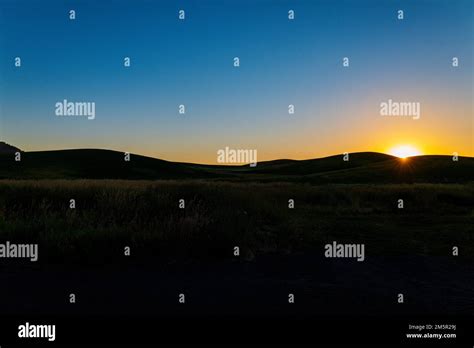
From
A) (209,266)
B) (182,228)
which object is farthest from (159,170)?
(209,266)

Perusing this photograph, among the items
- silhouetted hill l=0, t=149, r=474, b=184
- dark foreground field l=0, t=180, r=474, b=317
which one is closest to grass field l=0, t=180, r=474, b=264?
dark foreground field l=0, t=180, r=474, b=317

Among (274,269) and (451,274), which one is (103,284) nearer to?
(274,269)

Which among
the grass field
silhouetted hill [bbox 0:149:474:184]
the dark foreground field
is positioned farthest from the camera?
silhouetted hill [bbox 0:149:474:184]

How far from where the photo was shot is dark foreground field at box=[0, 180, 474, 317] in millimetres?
5832

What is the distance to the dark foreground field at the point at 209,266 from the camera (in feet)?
19.1

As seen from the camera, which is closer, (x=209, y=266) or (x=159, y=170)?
(x=209, y=266)

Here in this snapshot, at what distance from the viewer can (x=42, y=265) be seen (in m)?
7.59

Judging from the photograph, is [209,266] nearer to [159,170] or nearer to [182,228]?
[182,228]

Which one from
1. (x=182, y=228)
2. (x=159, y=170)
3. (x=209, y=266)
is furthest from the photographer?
(x=159, y=170)

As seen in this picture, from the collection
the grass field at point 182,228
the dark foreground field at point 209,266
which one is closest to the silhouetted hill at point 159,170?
the grass field at point 182,228

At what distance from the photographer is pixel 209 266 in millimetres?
7766

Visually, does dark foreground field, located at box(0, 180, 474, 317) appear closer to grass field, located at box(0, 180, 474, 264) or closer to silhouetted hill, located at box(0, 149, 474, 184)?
grass field, located at box(0, 180, 474, 264)

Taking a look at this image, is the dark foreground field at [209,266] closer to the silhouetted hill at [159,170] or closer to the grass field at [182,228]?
the grass field at [182,228]

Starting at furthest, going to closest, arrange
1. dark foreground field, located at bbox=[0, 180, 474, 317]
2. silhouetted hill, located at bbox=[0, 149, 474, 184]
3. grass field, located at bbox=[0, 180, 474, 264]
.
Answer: silhouetted hill, located at bbox=[0, 149, 474, 184] → grass field, located at bbox=[0, 180, 474, 264] → dark foreground field, located at bbox=[0, 180, 474, 317]
